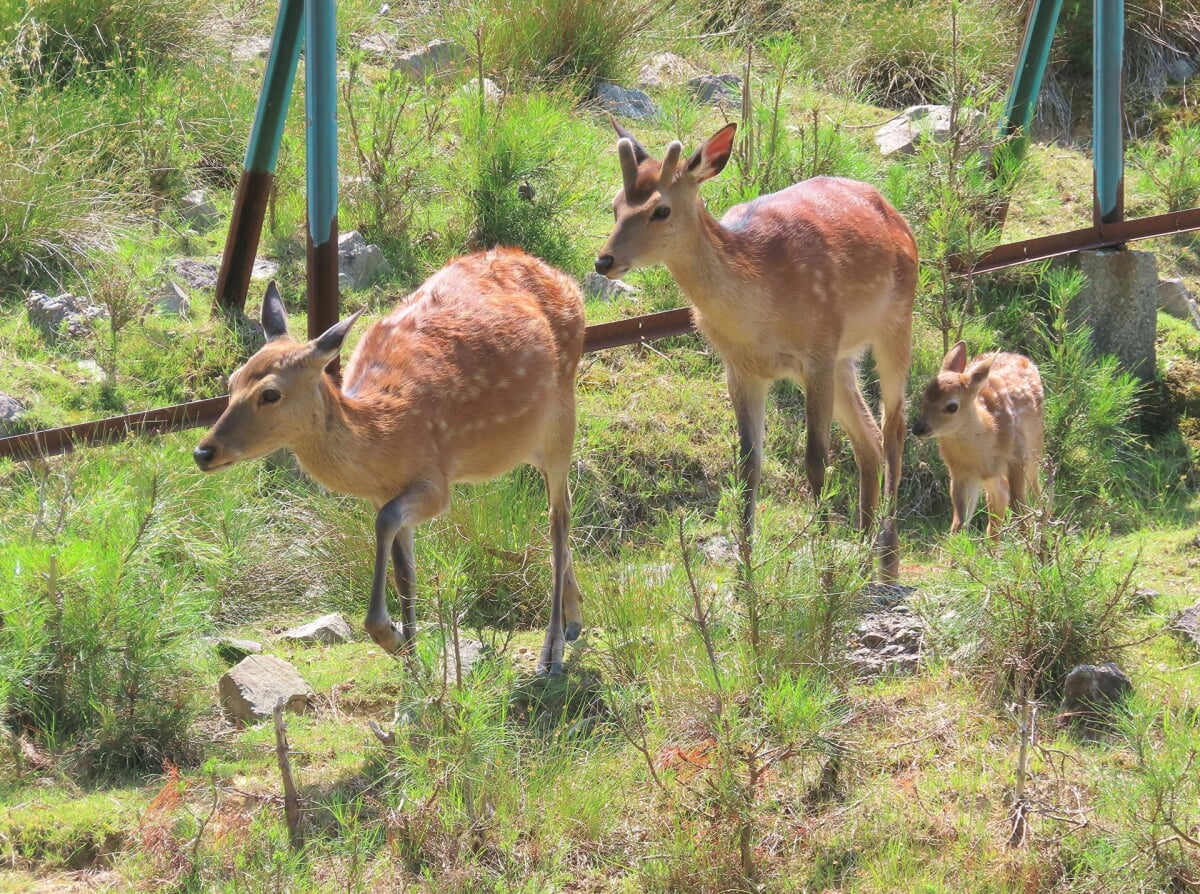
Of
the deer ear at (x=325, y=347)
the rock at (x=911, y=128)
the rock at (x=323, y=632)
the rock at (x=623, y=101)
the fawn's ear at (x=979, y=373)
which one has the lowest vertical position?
the rock at (x=323, y=632)

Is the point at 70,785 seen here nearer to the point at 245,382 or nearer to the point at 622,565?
the point at 245,382

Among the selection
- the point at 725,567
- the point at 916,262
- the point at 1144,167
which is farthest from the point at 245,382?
the point at 1144,167

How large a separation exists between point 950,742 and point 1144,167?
299 inches

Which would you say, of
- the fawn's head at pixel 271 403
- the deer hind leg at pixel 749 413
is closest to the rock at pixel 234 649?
the fawn's head at pixel 271 403

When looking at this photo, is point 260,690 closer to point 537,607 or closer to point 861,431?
point 537,607

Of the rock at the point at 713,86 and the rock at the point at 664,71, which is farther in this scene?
the rock at the point at 664,71

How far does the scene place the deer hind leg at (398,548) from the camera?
605 cm

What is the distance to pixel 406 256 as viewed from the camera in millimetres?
10141

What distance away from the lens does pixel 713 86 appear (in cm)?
1272

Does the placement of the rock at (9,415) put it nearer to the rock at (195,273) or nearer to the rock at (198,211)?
the rock at (195,273)

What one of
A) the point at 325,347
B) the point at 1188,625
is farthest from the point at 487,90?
the point at 1188,625

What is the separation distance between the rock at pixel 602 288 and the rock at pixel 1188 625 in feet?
14.9

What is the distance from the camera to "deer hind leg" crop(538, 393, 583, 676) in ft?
23.0

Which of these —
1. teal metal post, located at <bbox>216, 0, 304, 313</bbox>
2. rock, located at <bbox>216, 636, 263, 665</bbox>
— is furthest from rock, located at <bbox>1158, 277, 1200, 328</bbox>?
rock, located at <bbox>216, 636, 263, 665</bbox>
